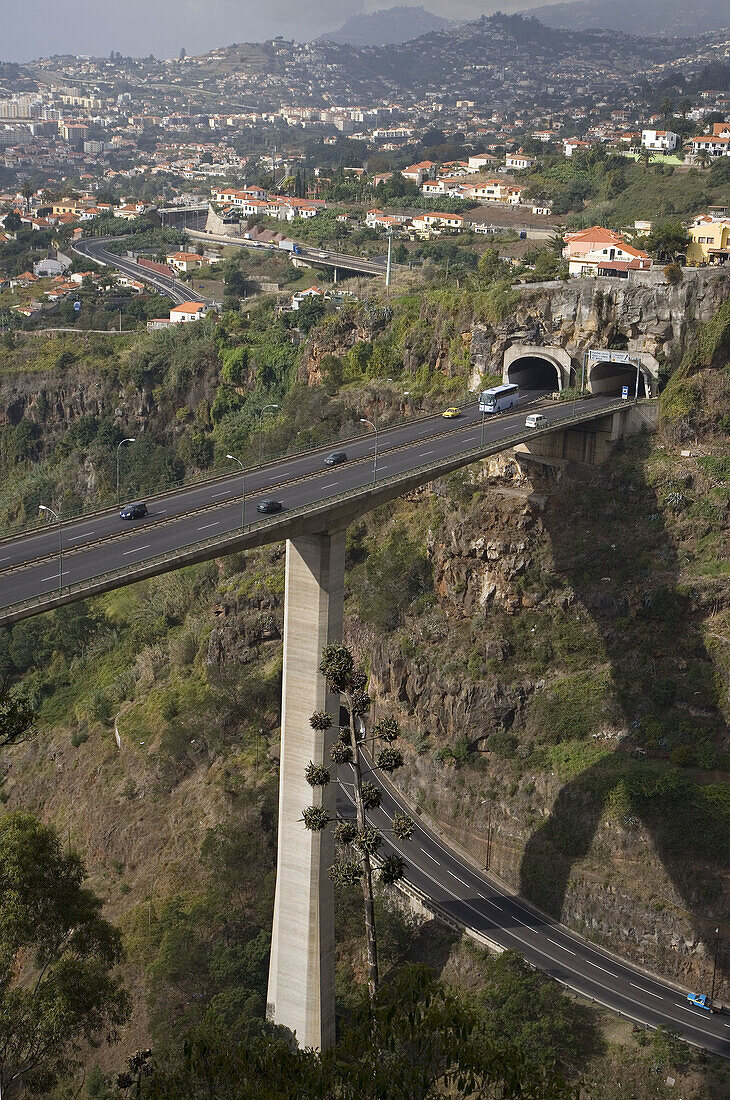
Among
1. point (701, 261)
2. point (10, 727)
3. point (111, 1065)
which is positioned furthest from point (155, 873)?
point (701, 261)

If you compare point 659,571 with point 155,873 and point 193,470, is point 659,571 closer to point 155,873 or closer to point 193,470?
point 155,873

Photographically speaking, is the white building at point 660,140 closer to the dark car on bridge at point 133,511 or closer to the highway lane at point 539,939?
the highway lane at point 539,939

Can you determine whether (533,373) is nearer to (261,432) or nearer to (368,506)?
(261,432)

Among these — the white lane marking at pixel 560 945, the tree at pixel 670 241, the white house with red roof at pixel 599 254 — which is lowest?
the white lane marking at pixel 560 945

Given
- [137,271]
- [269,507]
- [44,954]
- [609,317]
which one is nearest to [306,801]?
[269,507]

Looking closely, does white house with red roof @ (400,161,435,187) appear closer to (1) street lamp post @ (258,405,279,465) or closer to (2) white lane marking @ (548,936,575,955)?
(1) street lamp post @ (258,405,279,465)

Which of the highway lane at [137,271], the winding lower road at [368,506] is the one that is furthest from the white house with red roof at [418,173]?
the winding lower road at [368,506]
